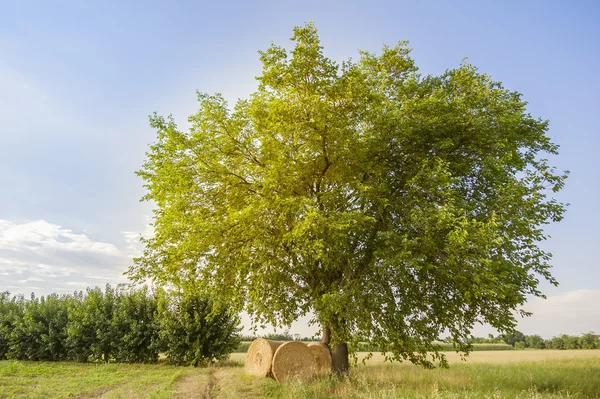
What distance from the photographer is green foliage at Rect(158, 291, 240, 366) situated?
2342 cm

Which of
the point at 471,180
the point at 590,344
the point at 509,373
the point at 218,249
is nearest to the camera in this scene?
the point at 218,249

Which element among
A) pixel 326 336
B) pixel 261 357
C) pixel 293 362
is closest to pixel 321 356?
pixel 326 336

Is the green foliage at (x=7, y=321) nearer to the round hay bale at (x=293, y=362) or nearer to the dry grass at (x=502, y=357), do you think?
the dry grass at (x=502, y=357)

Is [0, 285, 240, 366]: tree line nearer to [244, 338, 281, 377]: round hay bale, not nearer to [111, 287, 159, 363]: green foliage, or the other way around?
[111, 287, 159, 363]: green foliage

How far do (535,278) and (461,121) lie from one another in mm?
6523

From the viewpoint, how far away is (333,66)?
14797 mm

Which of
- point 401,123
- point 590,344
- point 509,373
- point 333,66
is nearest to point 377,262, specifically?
point 401,123

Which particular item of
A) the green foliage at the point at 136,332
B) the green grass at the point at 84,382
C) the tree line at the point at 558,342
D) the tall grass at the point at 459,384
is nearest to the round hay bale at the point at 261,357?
the tall grass at the point at 459,384

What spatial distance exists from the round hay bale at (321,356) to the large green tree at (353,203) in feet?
1.87

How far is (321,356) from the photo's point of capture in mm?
17016

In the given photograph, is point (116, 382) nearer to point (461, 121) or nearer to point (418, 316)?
point (418, 316)

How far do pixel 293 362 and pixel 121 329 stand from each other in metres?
14.1

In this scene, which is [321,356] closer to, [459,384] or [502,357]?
[459,384]

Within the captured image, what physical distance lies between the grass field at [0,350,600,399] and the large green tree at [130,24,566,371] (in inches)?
55.3
